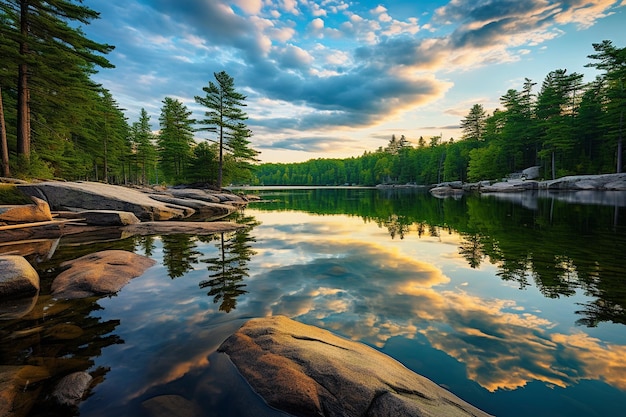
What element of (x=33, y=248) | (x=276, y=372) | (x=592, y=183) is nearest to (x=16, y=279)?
(x=33, y=248)

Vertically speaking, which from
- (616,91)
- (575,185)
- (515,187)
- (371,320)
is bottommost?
(371,320)

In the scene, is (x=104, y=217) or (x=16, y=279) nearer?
(x=16, y=279)

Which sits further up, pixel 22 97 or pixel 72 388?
pixel 22 97

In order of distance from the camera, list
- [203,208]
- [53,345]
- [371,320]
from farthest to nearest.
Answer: [203,208] < [371,320] < [53,345]

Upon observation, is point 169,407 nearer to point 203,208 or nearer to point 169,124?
point 203,208

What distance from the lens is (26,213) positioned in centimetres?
996

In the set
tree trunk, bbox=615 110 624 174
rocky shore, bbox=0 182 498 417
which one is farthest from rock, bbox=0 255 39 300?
tree trunk, bbox=615 110 624 174

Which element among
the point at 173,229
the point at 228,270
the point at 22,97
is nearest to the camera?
the point at 228,270

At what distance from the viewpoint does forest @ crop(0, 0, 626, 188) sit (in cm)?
1641

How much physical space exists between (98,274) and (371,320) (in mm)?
5371

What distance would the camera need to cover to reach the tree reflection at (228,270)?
540cm

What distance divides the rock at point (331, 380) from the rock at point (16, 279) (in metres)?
4.25

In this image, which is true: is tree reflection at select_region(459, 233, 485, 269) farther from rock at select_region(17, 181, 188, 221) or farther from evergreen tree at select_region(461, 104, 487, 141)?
evergreen tree at select_region(461, 104, 487, 141)

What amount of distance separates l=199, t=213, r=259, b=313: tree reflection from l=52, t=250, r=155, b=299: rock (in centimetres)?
158
